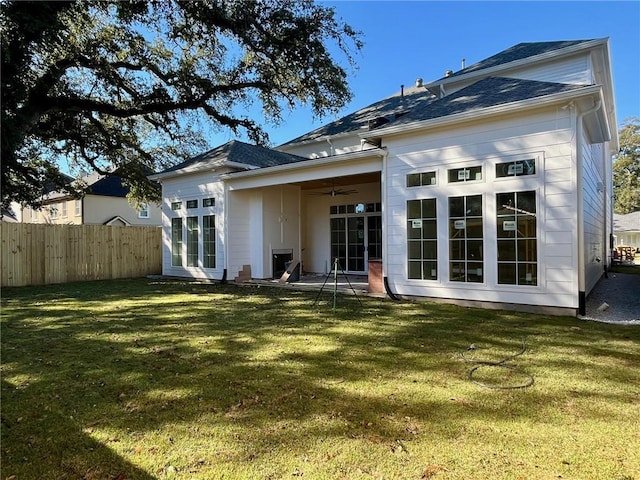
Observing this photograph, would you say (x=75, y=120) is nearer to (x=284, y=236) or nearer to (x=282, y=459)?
(x=284, y=236)

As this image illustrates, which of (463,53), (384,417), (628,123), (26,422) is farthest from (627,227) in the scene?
(26,422)

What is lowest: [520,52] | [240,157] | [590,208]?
[590,208]

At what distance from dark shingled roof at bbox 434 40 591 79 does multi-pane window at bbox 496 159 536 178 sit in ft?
15.0

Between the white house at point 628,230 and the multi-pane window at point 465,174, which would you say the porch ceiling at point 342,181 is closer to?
the multi-pane window at point 465,174

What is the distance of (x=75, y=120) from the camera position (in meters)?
13.2

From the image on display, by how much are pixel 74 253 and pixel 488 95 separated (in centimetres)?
1379

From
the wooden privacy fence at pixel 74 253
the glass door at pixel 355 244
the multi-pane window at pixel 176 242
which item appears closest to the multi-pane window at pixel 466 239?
the glass door at pixel 355 244

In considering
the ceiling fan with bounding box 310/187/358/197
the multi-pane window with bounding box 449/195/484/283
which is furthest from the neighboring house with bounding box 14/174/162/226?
the multi-pane window with bounding box 449/195/484/283

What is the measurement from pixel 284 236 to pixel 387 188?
5100 millimetres

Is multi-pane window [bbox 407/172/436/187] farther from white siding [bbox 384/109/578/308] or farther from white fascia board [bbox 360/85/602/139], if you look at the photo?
white fascia board [bbox 360/85/602/139]

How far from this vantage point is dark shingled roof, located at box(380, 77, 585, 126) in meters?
6.99

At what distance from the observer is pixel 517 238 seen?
696 centimetres

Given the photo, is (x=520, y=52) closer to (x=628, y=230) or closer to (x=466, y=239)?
(x=466, y=239)

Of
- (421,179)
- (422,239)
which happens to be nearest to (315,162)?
(421,179)
